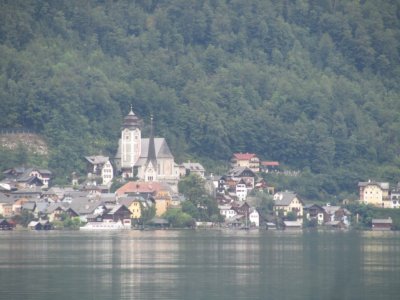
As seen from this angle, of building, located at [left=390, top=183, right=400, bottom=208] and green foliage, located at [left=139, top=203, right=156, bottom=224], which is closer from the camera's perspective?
green foliage, located at [left=139, top=203, right=156, bottom=224]

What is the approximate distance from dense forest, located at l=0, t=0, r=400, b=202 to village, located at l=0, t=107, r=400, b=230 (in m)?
3.58

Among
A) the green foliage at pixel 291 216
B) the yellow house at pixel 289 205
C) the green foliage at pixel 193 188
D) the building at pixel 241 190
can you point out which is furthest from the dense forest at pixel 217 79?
the green foliage at pixel 193 188

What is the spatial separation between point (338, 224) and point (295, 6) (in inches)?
3308

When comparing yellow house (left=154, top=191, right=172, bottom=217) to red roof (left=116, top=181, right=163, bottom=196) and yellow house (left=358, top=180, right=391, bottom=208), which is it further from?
yellow house (left=358, top=180, right=391, bottom=208)

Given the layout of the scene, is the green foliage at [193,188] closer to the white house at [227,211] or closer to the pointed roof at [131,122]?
the white house at [227,211]

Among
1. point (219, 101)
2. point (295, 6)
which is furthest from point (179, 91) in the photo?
point (295, 6)

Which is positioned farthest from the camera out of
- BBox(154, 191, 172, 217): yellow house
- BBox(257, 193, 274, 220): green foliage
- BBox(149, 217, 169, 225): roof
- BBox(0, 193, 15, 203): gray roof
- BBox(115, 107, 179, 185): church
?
BBox(115, 107, 179, 185): church

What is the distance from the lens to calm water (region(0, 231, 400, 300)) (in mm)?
48906

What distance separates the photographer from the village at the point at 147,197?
11400 centimetres

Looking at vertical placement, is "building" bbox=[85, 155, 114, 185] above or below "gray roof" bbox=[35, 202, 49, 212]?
above

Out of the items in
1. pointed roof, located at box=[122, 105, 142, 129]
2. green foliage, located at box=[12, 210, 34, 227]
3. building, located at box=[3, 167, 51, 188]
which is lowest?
green foliage, located at box=[12, 210, 34, 227]

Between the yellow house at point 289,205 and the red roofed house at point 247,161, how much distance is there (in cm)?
1731

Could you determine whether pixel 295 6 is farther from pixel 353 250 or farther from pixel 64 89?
pixel 353 250

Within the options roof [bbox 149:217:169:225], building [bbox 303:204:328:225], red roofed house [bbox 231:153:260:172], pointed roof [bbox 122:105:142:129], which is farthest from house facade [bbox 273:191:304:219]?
pointed roof [bbox 122:105:142:129]
